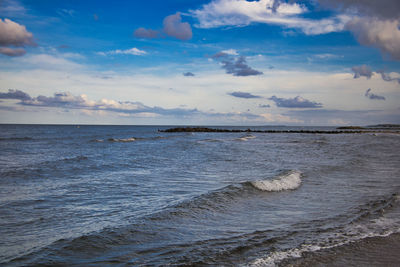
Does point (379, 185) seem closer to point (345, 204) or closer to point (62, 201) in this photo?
point (345, 204)

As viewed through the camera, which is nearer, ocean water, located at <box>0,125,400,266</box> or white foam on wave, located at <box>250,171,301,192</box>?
ocean water, located at <box>0,125,400,266</box>

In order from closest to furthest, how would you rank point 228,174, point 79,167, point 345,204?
point 345,204, point 228,174, point 79,167

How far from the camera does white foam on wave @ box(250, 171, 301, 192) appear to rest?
13348 millimetres

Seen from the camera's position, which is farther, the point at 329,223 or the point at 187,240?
the point at 329,223

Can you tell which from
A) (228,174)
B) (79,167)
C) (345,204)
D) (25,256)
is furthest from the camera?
(79,167)

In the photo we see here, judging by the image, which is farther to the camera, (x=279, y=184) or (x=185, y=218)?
(x=279, y=184)

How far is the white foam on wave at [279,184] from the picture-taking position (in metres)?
13.3

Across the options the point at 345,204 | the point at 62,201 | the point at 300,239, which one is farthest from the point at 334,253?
the point at 62,201

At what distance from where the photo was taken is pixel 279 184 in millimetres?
14047

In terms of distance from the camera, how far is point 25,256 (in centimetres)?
615

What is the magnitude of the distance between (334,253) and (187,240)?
325cm

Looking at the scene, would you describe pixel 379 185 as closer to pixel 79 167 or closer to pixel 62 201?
pixel 62 201

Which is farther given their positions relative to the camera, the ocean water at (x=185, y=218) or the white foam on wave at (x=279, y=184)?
the white foam on wave at (x=279, y=184)

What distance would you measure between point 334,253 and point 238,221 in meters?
2.88
